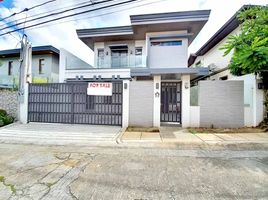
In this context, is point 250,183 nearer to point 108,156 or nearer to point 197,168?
point 197,168

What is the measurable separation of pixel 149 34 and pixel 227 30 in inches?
229

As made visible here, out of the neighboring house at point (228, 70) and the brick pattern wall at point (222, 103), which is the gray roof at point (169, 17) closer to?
the neighboring house at point (228, 70)

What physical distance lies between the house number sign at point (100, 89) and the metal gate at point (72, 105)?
0.92 feet

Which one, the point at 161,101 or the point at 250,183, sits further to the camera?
the point at 161,101

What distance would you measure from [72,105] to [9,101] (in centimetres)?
406

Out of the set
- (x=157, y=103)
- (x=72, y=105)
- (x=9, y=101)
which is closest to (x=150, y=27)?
(x=157, y=103)

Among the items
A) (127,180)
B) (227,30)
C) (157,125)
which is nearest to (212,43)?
(227,30)

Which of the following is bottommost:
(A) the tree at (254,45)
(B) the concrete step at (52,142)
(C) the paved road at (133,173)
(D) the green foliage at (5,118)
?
(C) the paved road at (133,173)

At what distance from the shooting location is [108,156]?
5352 mm

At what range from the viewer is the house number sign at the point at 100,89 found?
32.5ft

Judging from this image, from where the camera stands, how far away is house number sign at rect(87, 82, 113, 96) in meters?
9.90

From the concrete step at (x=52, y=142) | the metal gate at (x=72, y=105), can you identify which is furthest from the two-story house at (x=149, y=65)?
the concrete step at (x=52, y=142)

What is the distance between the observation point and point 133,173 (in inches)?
162

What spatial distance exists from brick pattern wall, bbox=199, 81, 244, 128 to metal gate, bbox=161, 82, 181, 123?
4.24 ft
